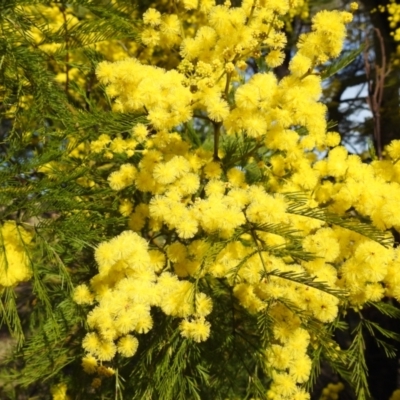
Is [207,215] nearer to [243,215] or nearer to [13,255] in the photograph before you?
[243,215]

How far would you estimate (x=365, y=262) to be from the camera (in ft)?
3.55

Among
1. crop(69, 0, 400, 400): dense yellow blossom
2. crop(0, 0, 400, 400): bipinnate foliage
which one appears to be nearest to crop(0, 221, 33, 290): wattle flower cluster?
crop(0, 0, 400, 400): bipinnate foliage

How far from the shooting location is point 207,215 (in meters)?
0.99

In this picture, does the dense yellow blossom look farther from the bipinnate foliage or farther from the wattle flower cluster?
the wattle flower cluster

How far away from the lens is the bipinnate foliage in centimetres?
102

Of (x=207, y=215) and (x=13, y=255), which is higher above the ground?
(x=207, y=215)

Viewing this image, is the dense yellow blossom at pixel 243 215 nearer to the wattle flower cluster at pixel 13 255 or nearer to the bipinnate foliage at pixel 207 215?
the bipinnate foliage at pixel 207 215

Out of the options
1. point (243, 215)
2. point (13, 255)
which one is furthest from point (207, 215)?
point (13, 255)

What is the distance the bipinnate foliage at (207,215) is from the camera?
102cm

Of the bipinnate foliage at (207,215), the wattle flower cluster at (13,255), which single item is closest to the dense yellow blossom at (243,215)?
the bipinnate foliage at (207,215)

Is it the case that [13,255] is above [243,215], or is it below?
below

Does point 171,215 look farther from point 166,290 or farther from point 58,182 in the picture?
point 58,182

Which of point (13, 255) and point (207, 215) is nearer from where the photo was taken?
point (207, 215)

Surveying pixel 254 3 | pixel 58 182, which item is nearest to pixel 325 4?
pixel 254 3
